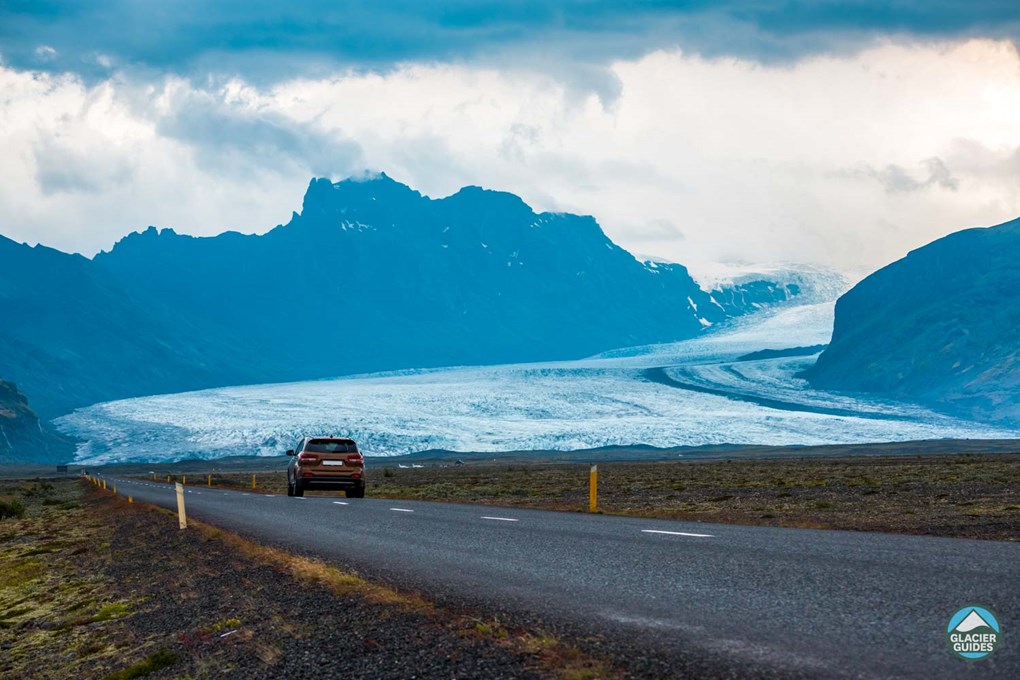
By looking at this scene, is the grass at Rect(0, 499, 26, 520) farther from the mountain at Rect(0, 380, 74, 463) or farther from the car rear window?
the mountain at Rect(0, 380, 74, 463)

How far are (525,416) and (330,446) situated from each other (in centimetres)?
9453

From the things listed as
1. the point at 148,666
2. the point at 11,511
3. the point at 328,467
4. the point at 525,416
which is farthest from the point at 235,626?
the point at 525,416

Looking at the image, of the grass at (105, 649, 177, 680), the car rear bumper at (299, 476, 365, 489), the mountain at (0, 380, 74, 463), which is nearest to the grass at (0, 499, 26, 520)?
the car rear bumper at (299, 476, 365, 489)

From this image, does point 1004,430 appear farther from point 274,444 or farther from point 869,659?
point 869,659

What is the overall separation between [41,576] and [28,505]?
3315cm

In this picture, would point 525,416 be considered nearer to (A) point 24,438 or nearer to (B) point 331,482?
(A) point 24,438

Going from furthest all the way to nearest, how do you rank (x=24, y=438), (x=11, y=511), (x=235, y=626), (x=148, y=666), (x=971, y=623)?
1. (x=24, y=438)
2. (x=11, y=511)
3. (x=235, y=626)
4. (x=148, y=666)
5. (x=971, y=623)

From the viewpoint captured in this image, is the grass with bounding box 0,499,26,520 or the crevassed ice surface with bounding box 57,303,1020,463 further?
the crevassed ice surface with bounding box 57,303,1020,463

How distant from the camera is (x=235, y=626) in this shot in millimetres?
10008

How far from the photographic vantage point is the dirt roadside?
7.42 meters

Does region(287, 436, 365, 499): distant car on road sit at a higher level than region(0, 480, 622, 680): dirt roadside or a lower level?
higher

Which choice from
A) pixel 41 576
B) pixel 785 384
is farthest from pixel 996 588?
pixel 785 384

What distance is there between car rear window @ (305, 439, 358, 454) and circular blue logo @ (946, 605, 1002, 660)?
86.8 ft

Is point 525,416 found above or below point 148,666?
above
